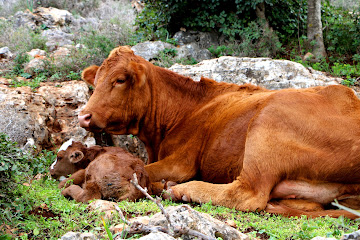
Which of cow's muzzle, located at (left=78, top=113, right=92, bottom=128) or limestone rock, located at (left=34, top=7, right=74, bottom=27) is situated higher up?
limestone rock, located at (left=34, top=7, right=74, bottom=27)

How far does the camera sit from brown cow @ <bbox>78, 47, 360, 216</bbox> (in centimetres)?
434

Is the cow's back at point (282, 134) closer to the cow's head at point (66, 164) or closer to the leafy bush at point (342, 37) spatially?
the cow's head at point (66, 164)

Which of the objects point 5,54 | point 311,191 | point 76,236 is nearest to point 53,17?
point 5,54

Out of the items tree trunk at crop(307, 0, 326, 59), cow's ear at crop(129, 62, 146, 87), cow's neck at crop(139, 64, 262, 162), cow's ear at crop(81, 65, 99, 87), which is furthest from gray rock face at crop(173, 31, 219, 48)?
cow's ear at crop(129, 62, 146, 87)

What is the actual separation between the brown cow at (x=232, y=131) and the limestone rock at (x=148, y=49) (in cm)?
290

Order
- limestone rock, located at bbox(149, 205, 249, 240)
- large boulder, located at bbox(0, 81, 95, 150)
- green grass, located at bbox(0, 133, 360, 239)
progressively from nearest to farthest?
1. limestone rock, located at bbox(149, 205, 249, 240)
2. green grass, located at bbox(0, 133, 360, 239)
3. large boulder, located at bbox(0, 81, 95, 150)

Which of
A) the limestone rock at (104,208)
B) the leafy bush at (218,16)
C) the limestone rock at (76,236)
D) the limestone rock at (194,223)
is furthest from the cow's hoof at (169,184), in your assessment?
the leafy bush at (218,16)

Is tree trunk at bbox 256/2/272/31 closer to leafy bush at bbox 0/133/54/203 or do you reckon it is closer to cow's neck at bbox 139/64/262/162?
cow's neck at bbox 139/64/262/162

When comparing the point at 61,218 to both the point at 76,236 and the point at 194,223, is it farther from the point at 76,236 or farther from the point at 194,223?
the point at 194,223

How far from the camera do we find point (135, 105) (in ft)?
19.2

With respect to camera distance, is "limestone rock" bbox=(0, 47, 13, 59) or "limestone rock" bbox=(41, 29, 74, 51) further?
"limestone rock" bbox=(41, 29, 74, 51)

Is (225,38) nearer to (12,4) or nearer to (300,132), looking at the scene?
(300,132)

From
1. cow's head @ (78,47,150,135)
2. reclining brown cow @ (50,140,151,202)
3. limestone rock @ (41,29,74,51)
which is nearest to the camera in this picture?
reclining brown cow @ (50,140,151,202)

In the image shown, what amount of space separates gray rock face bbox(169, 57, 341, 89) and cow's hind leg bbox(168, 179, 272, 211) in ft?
11.5
